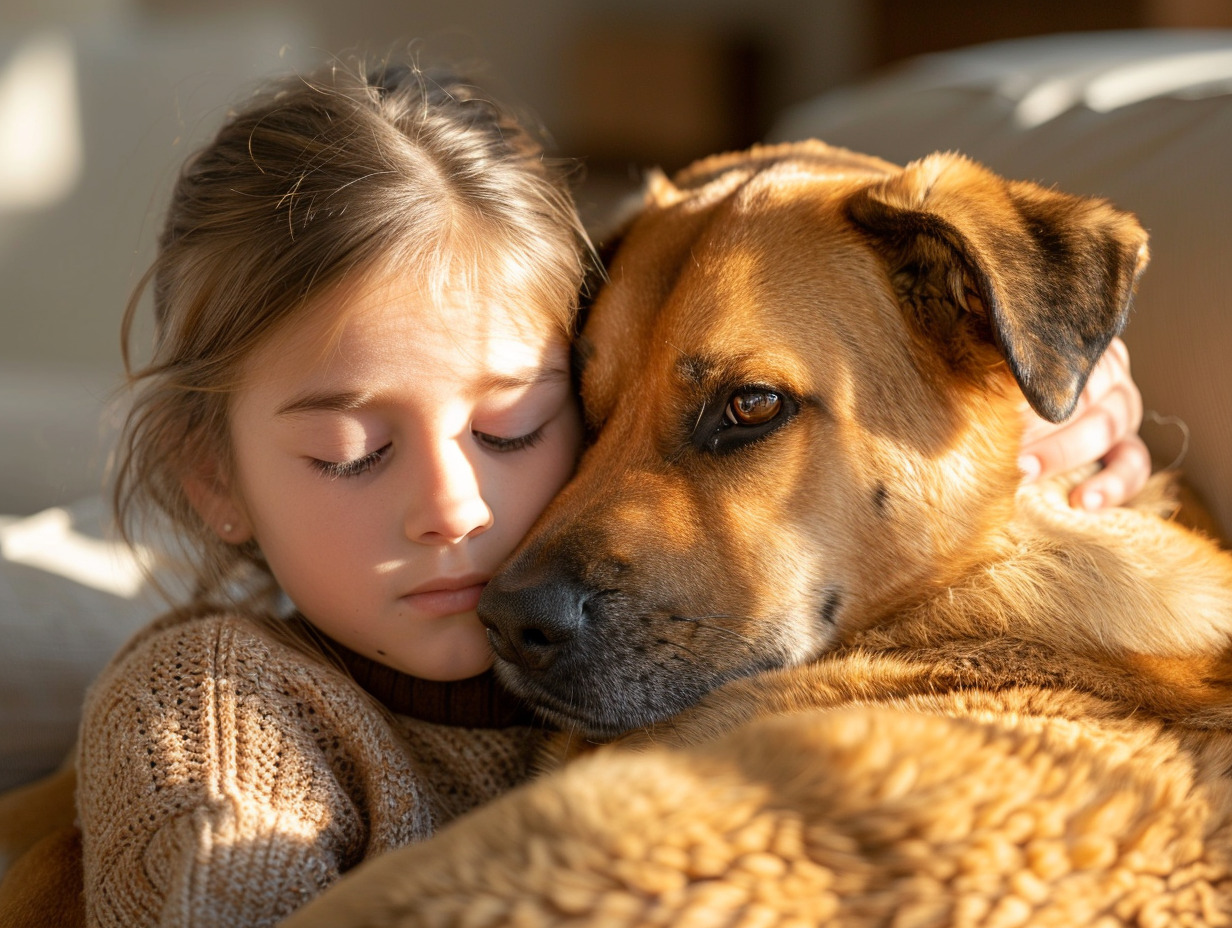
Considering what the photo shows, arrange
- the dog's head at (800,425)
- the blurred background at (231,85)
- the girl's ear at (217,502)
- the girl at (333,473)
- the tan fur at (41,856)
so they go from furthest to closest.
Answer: the blurred background at (231,85), the girl's ear at (217,502), the tan fur at (41,856), the dog's head at (800,425), the girl at (333,473)

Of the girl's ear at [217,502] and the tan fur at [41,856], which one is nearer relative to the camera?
the tan fur at [41,856]

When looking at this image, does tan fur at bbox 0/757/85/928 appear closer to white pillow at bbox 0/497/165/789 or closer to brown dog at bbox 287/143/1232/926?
white pillow at bbox 0/497/165/789

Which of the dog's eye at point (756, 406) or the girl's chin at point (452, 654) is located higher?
the dog's eye at point (756, 406)

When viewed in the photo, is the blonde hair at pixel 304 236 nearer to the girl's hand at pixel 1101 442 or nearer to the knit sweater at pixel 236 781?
the knit sweater at pixel 236 781

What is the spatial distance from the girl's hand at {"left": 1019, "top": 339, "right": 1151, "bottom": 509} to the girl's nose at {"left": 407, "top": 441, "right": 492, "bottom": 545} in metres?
0.77

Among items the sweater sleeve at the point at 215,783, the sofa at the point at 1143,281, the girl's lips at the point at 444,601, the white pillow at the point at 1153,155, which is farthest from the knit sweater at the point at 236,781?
the white pillow at the point at 1153,155

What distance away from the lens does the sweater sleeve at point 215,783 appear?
3.51 feet

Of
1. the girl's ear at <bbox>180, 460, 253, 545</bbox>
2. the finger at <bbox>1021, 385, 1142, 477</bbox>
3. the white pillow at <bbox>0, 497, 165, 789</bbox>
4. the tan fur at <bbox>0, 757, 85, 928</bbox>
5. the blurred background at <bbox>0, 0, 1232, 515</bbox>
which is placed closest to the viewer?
the tan fur at <bbox>0, 757, 85, 928</bbox>

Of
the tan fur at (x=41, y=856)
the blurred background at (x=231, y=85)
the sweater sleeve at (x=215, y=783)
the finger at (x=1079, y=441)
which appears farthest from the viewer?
the blurred background at (x=231, y=85)

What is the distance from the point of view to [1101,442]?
167cm

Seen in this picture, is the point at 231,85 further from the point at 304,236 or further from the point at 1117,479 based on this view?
the point at 1117,479

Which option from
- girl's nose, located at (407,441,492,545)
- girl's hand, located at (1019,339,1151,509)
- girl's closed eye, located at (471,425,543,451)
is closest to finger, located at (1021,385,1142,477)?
girl's hand, located at (1019,339,1151,509)

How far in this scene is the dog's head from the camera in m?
1.31

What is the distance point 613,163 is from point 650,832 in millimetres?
7773
